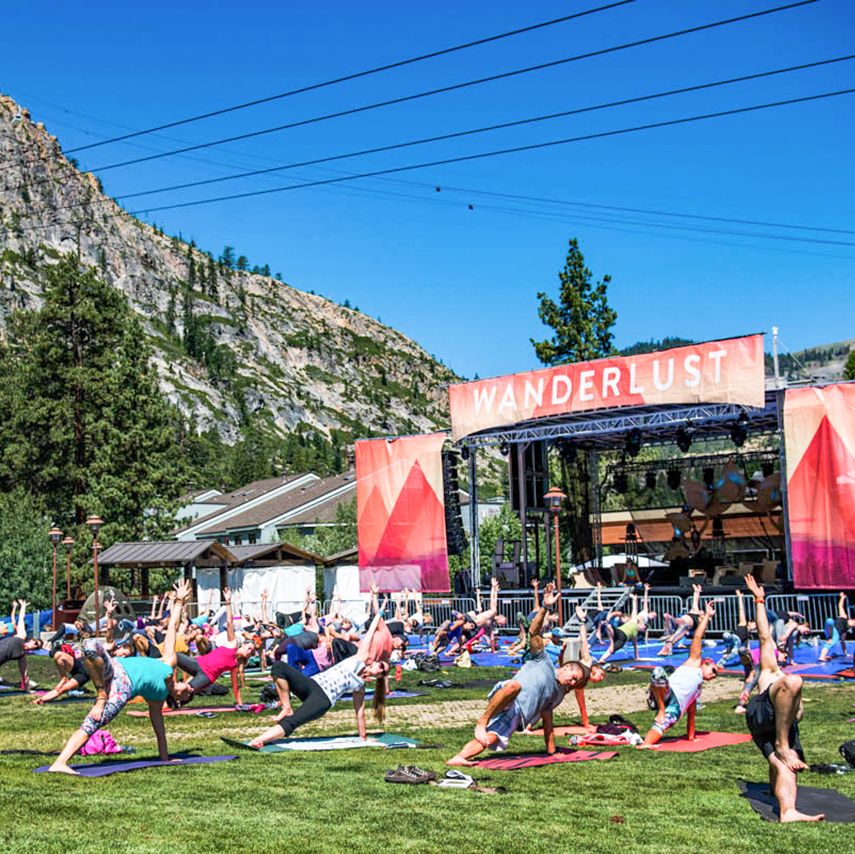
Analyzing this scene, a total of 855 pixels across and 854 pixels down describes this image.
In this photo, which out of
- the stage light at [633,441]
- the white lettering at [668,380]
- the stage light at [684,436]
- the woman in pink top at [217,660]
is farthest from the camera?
the stage light at [633,441]

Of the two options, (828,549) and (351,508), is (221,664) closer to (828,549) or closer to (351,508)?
(828,549)

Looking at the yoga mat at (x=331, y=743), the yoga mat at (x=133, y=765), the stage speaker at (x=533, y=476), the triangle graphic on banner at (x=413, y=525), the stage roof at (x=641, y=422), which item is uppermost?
the stage roof at (x=641, y=422)

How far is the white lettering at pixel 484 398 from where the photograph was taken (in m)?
31.6

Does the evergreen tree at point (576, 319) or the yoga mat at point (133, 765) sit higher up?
the evergreen tree at point (576, 319)

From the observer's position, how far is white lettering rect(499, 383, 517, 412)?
102 ft

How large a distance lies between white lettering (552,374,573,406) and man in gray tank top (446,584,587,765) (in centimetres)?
2005

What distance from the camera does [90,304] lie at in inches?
2117

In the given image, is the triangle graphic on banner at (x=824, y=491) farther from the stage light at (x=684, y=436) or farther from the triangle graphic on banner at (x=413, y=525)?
the triangle graphic on banner at (x=413, y=525)

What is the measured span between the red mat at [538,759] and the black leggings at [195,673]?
4265 mm

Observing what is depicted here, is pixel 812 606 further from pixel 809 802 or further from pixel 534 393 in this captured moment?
pixel 809 802

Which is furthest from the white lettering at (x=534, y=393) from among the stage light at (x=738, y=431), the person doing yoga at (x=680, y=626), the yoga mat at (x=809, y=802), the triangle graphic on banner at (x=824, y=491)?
the yoga mat at (x=809, y=802)

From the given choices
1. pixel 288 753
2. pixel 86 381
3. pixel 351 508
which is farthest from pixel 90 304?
pixel 288 753

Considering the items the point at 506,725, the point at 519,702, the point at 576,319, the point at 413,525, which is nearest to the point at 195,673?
the point at 506,725

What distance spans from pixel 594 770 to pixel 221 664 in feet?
19.5
